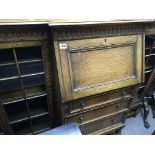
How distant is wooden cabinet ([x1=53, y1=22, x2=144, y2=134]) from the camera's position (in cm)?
99

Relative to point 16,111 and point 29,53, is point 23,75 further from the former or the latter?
point 16,111

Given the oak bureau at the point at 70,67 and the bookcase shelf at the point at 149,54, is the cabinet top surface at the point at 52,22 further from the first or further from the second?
the bookcase shelf at the point at 149,54

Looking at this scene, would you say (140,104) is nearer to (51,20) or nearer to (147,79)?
(147,79)

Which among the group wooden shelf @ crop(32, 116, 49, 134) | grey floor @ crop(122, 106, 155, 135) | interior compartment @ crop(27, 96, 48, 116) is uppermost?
interior compartment @ crop(27, 96, 48, 116)

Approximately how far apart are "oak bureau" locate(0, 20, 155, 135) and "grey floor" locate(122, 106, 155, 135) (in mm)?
622

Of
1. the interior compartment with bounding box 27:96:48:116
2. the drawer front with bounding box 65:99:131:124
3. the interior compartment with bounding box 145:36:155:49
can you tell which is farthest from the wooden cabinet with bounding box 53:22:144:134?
the interior compartment with bounding box 145:36:155:49

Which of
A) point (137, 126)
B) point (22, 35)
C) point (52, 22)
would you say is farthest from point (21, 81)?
point (137, 126)

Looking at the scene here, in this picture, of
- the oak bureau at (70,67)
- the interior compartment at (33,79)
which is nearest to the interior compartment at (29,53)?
the oak bureau at (70,67)

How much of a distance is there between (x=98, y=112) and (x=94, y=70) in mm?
433

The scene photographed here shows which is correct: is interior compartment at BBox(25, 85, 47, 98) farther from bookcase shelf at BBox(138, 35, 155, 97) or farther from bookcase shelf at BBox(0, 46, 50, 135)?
bookcase shelf at BBox(138, 35, 155, 97)

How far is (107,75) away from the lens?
115 cm

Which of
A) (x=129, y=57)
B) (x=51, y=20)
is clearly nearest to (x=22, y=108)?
(x=51, y=20)

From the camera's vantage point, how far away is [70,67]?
101 cm
